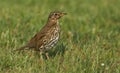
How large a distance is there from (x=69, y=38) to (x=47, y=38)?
1.22 metres

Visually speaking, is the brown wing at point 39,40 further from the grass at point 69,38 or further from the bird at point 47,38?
the grass at point 69,38

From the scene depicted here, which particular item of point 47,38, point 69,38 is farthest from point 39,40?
point 69,38

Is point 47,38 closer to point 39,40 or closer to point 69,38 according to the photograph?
point 39,40

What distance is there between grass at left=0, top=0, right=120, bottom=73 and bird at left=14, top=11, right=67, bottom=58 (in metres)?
0.16

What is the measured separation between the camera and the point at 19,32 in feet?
36.8

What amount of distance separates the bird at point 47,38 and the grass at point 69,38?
16cm

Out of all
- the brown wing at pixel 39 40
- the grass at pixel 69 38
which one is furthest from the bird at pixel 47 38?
the grass at pixel 69 38

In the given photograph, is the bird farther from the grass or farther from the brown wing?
the grass

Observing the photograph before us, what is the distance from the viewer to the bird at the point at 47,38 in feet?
31.8

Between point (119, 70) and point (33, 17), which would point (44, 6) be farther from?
point (119, 70)

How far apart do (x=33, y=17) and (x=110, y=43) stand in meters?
2.33

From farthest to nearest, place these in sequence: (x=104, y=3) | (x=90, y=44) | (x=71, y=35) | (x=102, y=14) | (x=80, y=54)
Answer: (x=104, y=3), (x=102, y=14), (x=71, y=35), (x=90, y=44), (x=80, y=54)

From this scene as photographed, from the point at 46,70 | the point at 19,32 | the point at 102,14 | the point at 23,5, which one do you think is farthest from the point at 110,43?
the point at 23,5

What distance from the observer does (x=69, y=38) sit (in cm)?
1087
